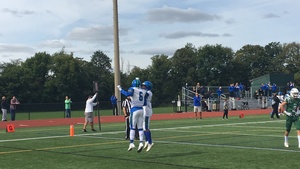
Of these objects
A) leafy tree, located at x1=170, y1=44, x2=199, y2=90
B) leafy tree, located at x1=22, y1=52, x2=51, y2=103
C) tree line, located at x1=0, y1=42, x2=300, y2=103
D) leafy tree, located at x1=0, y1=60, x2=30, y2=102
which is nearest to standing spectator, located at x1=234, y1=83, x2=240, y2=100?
tree line, located at x1=0, y1=42, x2=300, y2=103

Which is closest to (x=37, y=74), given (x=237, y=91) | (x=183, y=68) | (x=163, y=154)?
(x=183, y=68)

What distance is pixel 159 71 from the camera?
9906 centimetres

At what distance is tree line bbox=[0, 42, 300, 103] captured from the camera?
3078 inches

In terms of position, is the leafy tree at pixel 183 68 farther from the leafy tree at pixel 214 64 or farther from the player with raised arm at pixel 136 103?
the player with raised arm at pixel 136 103

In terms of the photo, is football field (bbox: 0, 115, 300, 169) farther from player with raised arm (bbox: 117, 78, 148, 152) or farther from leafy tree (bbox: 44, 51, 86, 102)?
leafy tree (bbox: 44, 51, 86, 102)

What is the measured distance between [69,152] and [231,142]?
221 inches

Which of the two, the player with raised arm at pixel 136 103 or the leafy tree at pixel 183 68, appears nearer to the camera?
the player with raised arm at pixel 136 103

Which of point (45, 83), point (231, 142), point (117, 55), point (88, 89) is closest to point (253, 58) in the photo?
point (88, 89)

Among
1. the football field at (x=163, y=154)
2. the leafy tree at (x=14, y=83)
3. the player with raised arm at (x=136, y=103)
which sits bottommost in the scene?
the football field at (x=163, y=154)

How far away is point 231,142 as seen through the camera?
51.3ft

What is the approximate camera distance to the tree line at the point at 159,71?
257ft

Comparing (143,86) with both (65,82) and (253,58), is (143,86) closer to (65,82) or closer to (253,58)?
(65,82)

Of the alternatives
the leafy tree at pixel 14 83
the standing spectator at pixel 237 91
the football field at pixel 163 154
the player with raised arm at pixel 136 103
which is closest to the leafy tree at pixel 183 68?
the leafy tree at pixel 14 83

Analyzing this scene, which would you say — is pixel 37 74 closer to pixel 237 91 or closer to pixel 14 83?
pixel 14 83
